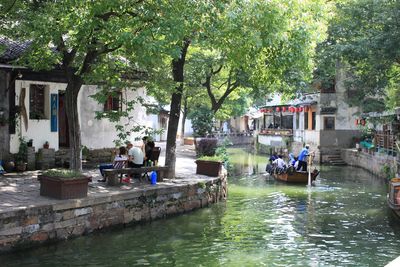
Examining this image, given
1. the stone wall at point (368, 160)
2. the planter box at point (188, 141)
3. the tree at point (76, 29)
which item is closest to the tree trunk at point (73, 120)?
the tree at point (76, 29)

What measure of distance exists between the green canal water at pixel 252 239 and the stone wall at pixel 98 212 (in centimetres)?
25

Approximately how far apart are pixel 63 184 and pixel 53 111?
288 inches

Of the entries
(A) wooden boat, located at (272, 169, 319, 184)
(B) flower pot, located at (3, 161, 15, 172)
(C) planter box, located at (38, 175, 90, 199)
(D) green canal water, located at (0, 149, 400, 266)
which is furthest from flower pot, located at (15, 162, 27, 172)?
(A) wooden boat, located at (272, 169, 319, 184)

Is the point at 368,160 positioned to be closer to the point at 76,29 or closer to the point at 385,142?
the point at 385,142

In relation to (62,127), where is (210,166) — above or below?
below

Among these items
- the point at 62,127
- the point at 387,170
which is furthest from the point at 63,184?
the point at 387,170

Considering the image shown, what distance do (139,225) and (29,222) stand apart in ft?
11.0

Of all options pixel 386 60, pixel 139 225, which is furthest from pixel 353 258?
pixel 386 60

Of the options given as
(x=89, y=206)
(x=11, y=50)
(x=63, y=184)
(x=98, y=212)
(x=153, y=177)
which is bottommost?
(x=98, y=212)

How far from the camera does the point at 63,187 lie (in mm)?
10891

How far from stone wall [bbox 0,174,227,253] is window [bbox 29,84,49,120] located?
19.1ft

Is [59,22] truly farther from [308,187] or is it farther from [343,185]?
[343,185]

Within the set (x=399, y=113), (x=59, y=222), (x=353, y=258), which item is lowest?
(x=353, y=258)

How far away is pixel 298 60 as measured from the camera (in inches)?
548
